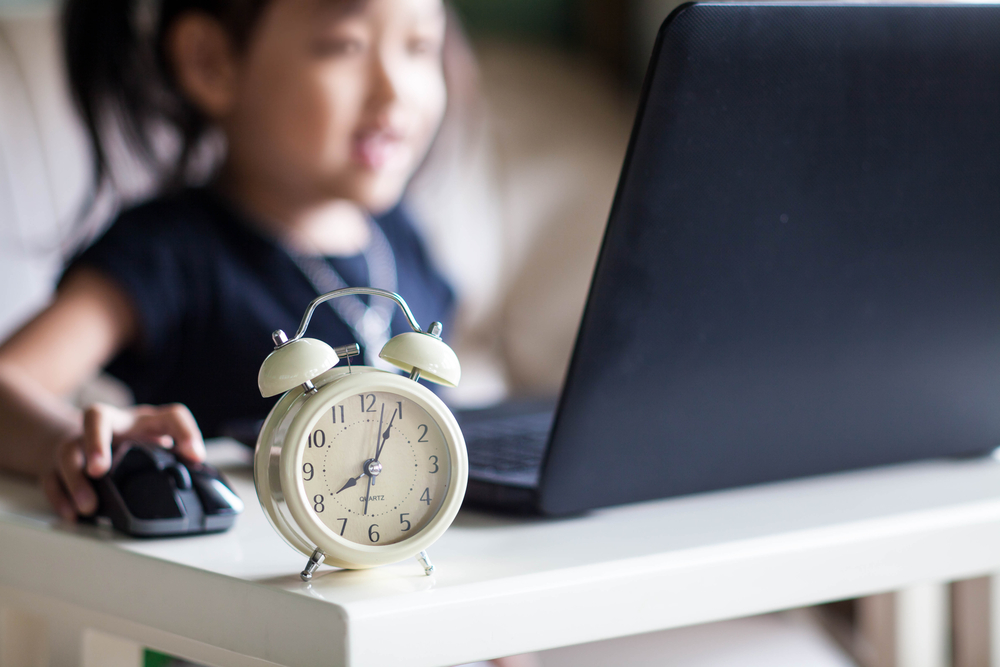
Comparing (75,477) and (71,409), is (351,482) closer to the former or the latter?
(75,477)

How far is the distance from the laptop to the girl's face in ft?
1.67

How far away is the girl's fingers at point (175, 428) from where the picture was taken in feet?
1.81

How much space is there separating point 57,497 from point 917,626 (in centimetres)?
70

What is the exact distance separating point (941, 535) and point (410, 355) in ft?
0.97

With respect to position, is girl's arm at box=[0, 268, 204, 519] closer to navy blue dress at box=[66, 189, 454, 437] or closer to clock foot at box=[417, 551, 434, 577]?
navy blue dress at box=[66, 189, 454, 437]

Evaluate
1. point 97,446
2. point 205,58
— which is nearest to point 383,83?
point 205,58

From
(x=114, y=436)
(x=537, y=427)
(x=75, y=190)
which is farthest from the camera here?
(x=75, y=190)

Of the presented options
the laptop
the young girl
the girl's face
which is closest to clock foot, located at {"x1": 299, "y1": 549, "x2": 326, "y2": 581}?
the laptop

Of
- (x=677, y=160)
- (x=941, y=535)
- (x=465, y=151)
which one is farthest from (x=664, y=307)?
(x=465, y=151)

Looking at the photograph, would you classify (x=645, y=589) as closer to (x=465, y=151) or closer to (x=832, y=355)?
(x=832, y=355)

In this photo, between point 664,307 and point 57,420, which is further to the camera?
point 57,420

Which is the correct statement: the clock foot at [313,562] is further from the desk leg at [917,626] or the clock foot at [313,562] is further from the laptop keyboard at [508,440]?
the desk leg at [917,626]

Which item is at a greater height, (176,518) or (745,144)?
(745,144)

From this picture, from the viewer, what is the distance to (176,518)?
0.49 metres
